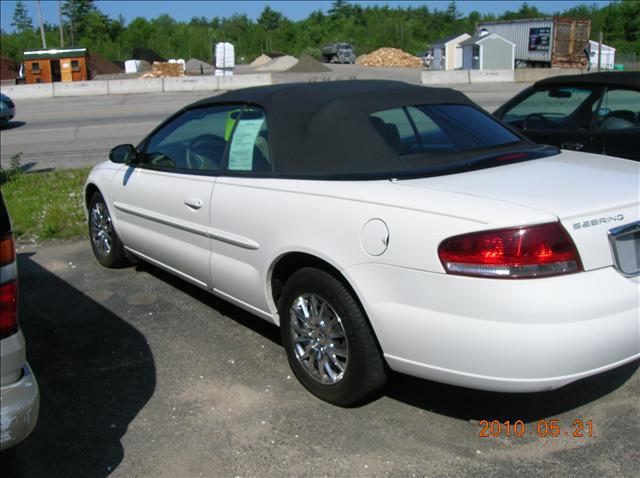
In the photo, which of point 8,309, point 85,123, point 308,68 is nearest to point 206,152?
point 8,309

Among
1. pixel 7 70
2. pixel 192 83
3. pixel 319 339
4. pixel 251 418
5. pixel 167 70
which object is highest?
pixel 7 70

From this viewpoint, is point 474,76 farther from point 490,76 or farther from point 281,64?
point 281,64

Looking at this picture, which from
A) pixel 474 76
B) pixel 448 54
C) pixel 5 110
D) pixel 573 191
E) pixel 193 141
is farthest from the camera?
pixel 448 54

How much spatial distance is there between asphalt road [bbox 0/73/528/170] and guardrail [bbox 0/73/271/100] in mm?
954

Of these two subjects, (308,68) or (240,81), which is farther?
(308,68)

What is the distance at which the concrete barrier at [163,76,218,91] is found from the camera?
96.6 feet

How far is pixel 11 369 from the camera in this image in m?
2.78

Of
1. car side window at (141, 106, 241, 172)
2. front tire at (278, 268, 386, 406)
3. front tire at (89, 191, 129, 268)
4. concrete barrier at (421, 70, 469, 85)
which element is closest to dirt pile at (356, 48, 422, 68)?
concrete barrier at (421, 70, 469, 85)

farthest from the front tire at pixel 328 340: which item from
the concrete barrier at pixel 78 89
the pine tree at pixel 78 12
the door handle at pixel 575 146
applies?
the pine tree at pixel 78 12

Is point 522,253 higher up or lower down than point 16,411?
higher up

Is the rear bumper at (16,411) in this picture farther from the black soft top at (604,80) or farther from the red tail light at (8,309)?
the black soft top at (604,80)

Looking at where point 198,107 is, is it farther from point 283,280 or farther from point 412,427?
point 412,427

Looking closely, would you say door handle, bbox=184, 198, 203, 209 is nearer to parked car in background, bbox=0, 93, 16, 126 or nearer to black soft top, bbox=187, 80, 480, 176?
black soft top, bbox=187, 80, 480, 176

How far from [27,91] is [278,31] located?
7722cm
